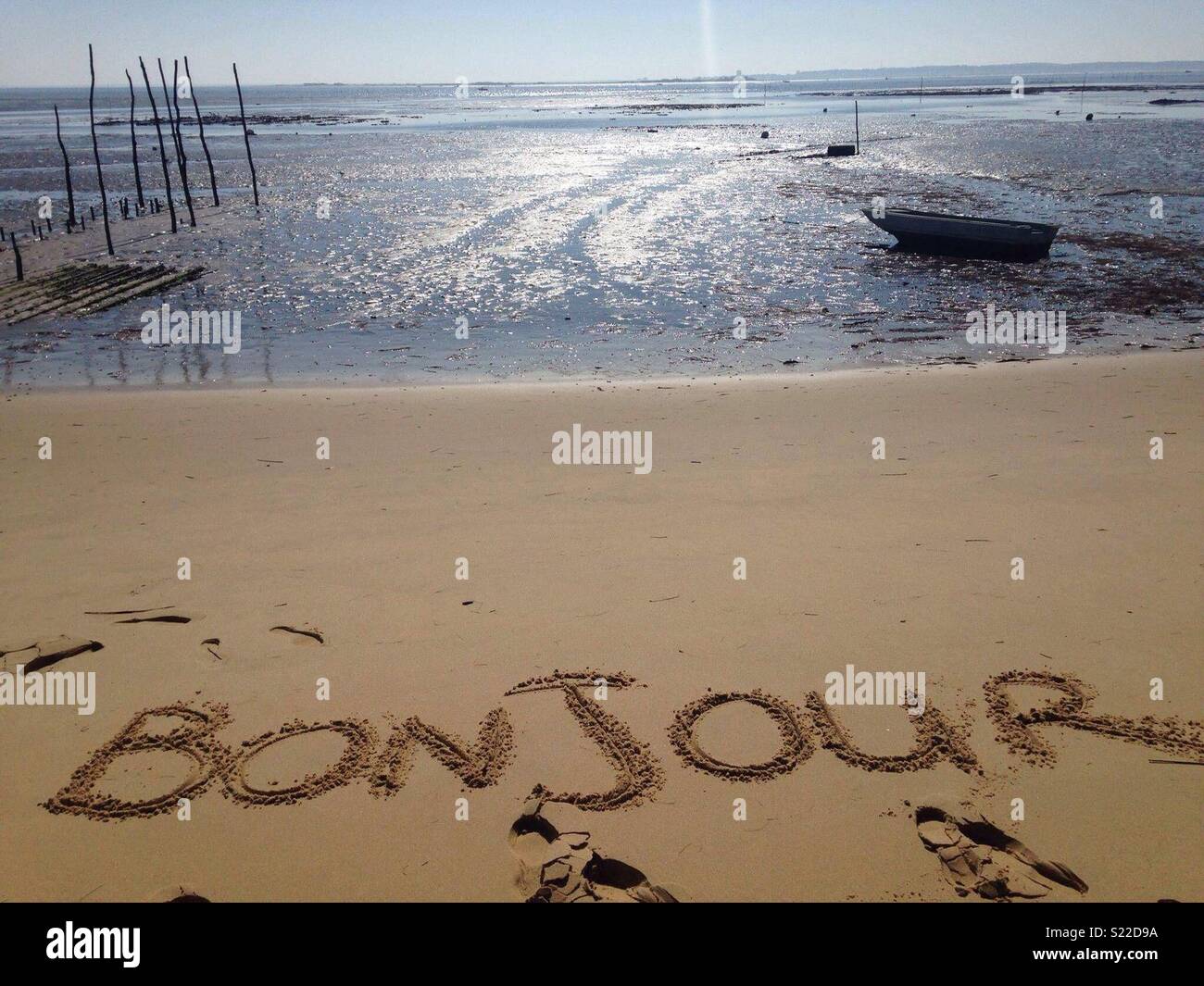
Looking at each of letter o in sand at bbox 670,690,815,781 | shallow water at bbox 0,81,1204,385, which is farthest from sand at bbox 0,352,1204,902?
shallow water at bbox 0,81,1204,385

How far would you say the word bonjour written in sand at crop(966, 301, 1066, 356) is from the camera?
1498cm

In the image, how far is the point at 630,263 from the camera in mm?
22328

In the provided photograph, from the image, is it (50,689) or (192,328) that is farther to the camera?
(192,328)

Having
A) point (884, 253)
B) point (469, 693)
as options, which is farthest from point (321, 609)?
point (884, 253)

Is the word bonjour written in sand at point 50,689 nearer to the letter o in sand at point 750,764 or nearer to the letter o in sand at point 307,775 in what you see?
the letter o in sand at point 307,775

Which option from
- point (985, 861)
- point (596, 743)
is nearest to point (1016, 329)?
point (985, 861)

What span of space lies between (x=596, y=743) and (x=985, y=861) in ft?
6.77

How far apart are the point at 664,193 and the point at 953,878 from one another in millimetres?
34952

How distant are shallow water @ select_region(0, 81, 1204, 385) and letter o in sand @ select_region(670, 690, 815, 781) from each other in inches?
361

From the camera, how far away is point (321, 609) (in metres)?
6.07

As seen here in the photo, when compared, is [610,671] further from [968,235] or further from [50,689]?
[968,235]

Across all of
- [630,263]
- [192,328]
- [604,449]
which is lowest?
[604,449]
